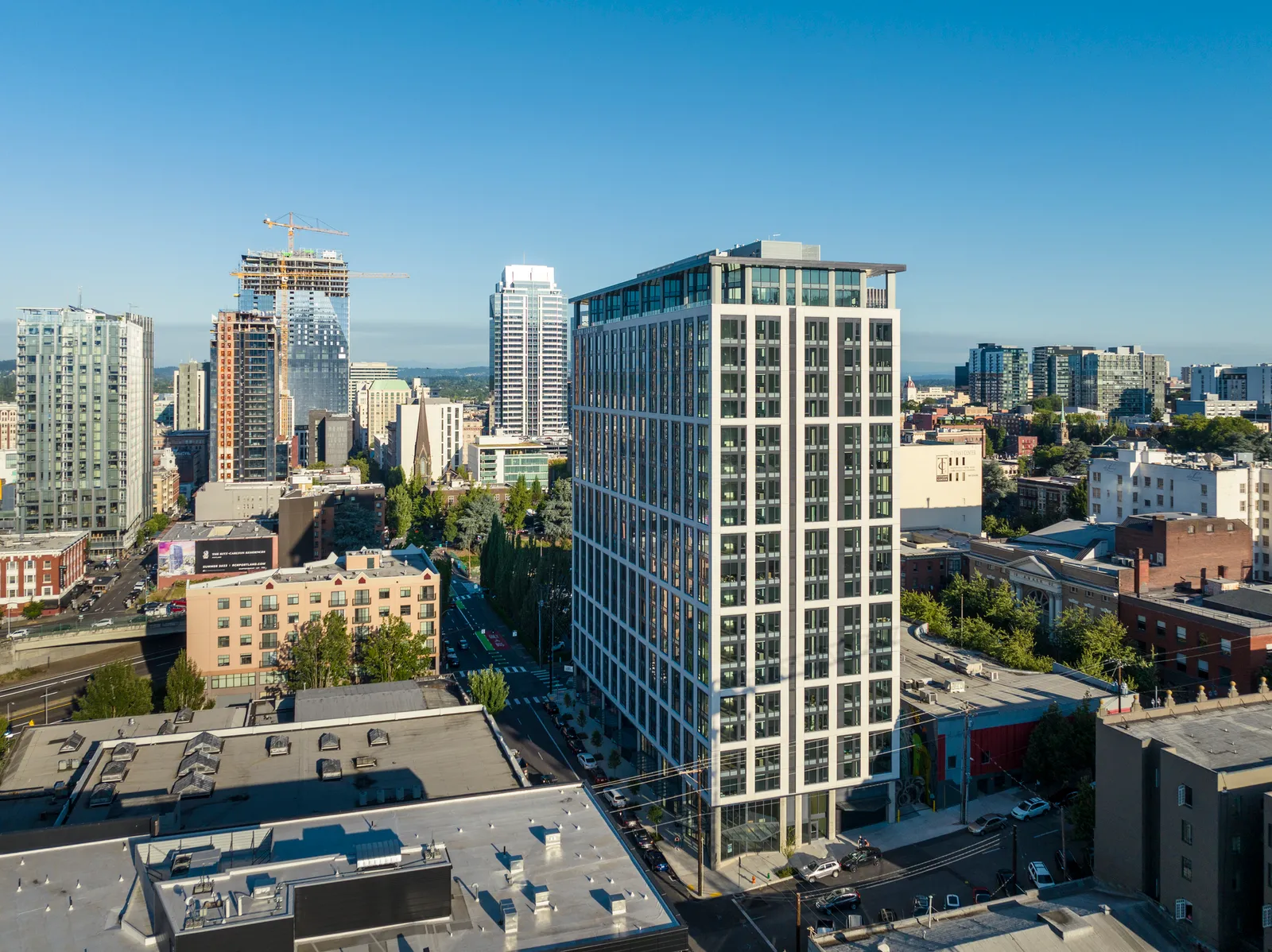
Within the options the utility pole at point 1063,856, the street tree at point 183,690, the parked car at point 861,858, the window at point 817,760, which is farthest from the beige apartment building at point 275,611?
the utility pole at point 1063,856

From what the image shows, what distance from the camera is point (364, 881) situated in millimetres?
22672

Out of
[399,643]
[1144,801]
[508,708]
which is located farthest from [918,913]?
[399,643]

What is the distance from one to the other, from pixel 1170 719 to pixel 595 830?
24.8 metres

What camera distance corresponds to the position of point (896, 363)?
46562mm

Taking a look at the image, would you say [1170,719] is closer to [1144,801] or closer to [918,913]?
[1144,801]

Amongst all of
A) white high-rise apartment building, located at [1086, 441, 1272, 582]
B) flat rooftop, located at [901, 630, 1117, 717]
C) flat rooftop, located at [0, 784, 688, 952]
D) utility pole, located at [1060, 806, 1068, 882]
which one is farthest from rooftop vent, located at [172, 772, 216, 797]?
white high-rise apartment building, located at [1086, 441, 1272, 582]

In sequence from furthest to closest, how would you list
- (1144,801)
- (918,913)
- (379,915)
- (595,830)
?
(918,913) → (1144,801) → (595,830) → (379,915)

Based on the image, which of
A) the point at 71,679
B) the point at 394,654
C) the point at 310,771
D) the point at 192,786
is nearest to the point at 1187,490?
the point at 394,654

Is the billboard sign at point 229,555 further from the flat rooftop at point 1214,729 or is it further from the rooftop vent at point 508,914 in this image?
the flat rooftop at point 1214,729

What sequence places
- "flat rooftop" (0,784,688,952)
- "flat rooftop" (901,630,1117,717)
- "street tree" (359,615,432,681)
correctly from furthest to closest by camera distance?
1. "street tree" (359,615,432,681)
2. "flat rooftop" (901,630,1117,717)
3. "flat rooftop" (0,784,688,952)

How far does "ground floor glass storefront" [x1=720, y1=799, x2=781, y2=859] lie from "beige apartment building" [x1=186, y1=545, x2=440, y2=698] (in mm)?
30359

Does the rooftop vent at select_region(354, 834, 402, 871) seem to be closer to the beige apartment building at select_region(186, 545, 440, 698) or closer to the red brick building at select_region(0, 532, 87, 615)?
the beige apartment building at select_region(186, 545, 440, 698)

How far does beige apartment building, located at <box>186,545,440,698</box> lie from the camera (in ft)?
219

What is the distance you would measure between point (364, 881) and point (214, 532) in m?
92.9
